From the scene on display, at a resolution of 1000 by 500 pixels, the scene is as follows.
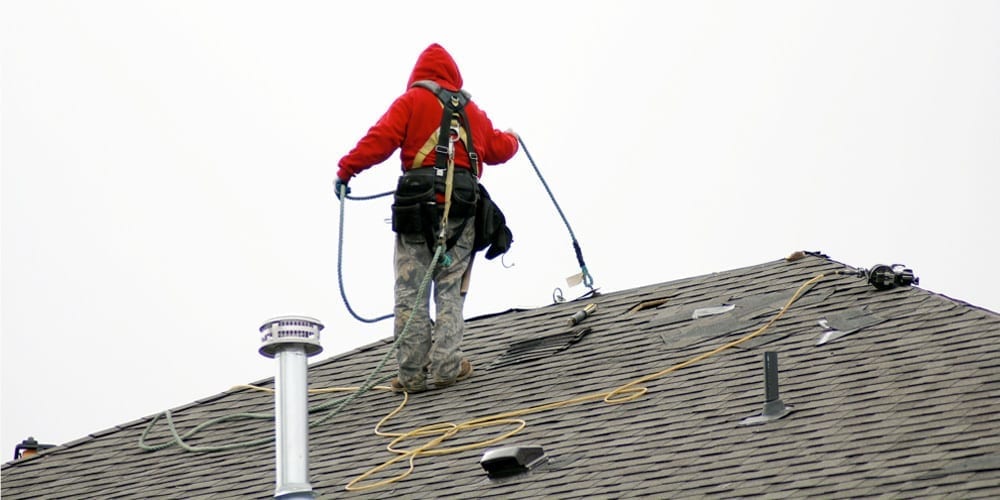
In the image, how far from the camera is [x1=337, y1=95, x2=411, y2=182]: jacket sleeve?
9.39 metres

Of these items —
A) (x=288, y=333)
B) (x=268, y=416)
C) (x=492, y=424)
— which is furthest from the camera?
(x=268, y=416)

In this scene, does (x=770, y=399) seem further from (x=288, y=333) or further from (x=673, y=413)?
(x=288, y=333)

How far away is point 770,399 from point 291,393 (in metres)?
2.41

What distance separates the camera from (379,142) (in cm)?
940

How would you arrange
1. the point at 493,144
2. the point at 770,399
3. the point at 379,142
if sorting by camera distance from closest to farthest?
the point at 770,399 < the point at 379,142 < the point at 493,144

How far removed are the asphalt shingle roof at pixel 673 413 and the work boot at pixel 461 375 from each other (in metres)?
0.08

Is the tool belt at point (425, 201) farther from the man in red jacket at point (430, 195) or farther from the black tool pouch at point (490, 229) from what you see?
the black tool pouch at point (490, 229)

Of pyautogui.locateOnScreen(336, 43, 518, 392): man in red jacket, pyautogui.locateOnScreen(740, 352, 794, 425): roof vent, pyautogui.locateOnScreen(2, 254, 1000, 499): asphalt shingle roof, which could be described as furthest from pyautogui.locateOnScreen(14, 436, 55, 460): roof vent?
pyautogui.locateOnScreen(740, 352, 794, 425): roof vent

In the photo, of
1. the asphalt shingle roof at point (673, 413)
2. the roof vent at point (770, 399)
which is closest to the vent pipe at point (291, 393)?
the asphalt shingle roof at point (673, 413)

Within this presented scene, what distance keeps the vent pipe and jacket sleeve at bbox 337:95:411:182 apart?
2678 mm

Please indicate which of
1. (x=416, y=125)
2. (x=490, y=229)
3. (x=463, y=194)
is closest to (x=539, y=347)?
(x=490, y=229)

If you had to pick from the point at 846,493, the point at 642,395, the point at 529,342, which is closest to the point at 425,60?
the point at 529,342

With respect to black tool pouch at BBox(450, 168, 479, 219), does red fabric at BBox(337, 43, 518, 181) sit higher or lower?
higher

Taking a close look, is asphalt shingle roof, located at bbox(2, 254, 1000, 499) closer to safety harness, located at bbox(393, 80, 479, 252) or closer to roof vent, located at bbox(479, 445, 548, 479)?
roof vent, located at bbox(479, 445, 548, 479)
